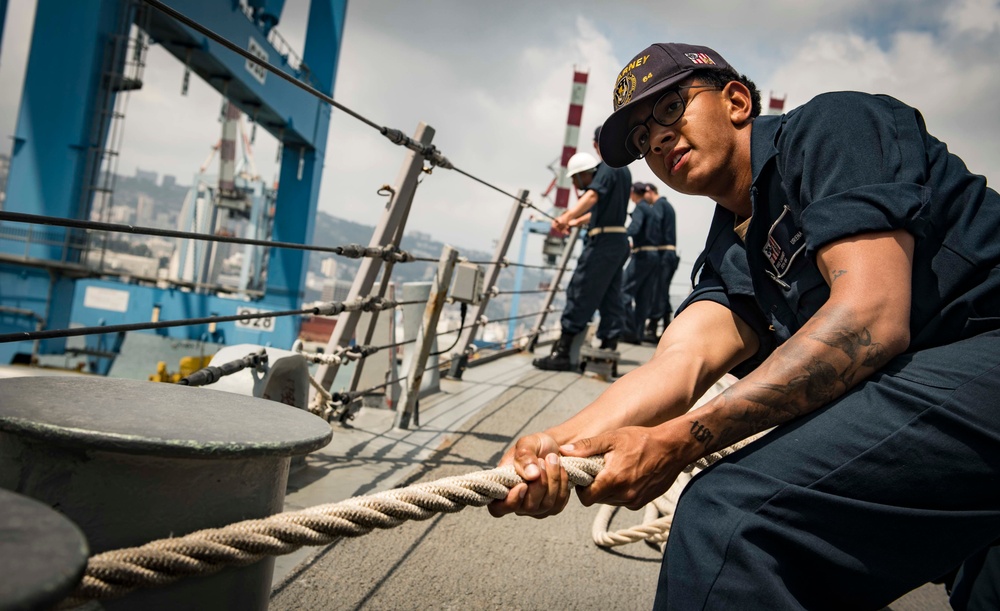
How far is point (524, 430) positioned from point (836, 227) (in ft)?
9.70

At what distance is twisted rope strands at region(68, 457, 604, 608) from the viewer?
80 cm

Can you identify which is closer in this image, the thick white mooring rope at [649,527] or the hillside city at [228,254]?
the thick white mooring rope at [649,527]

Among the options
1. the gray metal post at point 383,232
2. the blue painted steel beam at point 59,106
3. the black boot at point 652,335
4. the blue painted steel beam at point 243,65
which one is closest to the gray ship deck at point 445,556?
the gray metal post at point 383,232

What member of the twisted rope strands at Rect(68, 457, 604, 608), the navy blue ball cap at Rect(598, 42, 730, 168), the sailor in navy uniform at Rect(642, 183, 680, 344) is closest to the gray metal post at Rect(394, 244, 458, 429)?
the navy blue ball cap at Rect(598, 42, 730, 168)

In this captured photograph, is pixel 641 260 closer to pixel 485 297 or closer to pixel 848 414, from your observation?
pixel 485 297

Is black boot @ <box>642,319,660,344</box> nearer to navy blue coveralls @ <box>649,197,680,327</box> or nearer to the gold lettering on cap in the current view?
navy blue coveralls @ <box>649,197,680,327</box>

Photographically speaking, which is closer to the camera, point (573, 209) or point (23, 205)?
point (573, 209)

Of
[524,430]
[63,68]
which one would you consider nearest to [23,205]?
[63,68]

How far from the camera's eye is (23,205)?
40.0ft

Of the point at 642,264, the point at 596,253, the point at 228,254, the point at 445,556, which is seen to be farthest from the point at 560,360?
the point at 228,254

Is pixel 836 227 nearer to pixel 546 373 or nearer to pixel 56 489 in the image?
pixel 56 489

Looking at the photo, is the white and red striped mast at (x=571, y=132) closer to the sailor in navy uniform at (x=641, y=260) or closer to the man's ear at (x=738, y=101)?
the sailor in navy uniform at (x=641, y=260)

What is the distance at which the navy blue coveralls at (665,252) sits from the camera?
28.9 ft

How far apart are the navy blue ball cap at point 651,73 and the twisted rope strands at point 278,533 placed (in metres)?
0.84
